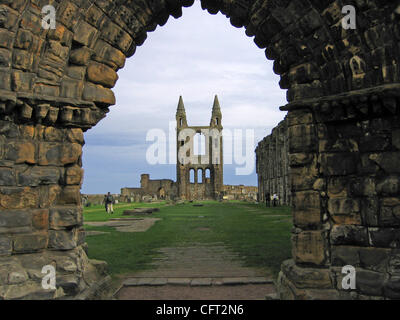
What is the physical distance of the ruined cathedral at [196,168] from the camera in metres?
59.7

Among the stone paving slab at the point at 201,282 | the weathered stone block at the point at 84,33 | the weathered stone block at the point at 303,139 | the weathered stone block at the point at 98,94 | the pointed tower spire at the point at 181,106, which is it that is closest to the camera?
the weathered stone block at the point at 303,139

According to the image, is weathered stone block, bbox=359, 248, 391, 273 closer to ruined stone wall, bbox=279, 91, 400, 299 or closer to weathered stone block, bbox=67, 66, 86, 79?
ruined stone wall, bbox=279, 91, 400, 299

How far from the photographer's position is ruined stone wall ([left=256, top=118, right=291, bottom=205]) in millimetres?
28870

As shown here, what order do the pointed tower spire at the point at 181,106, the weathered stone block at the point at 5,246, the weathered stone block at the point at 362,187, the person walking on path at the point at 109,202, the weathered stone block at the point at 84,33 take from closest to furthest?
the weathered stone block at the point at 362,187 → the weathered stone block at the point at 5,246 → the weathered stone block at the point at 84,33 → the person walking on path at the point at 109,202 → the pointed tower spire at the point at 181,106

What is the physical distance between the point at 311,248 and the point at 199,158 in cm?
6080

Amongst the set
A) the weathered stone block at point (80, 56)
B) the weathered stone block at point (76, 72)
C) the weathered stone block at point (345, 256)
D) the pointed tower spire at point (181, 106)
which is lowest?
the weathered stone block at point (345, 256)

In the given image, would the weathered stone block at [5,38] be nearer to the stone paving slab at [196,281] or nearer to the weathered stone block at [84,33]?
the weathered stone block at [84,33]

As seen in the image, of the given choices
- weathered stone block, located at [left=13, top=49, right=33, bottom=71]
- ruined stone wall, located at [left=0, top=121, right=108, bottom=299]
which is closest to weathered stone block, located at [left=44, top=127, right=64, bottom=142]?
ruined stone wall, located at [left=0, top=121, right=108, bottom=299]

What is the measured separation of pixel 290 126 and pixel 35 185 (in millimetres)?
3726

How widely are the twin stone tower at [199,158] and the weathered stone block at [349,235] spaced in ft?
185

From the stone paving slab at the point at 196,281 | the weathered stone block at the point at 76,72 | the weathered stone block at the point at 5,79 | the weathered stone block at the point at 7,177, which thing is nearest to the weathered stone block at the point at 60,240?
the weathered stone block at the point at 7,177

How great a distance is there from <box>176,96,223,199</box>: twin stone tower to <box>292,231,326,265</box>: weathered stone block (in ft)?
184

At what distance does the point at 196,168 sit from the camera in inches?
2537
